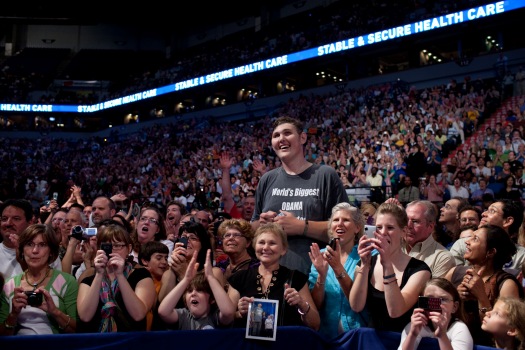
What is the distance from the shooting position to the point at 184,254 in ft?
11.7

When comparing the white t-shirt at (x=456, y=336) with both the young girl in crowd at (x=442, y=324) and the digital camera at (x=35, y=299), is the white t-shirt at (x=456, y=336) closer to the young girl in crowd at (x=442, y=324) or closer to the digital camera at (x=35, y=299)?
the young girl in crowd at (x=442, y=324)

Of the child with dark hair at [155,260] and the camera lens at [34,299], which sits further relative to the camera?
the child with dark hair at [155,260]

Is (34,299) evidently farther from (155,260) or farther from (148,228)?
(148,228)

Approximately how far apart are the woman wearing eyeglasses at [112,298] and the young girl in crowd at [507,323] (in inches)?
84.4

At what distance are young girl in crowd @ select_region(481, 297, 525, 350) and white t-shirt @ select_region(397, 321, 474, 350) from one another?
0.47 feet

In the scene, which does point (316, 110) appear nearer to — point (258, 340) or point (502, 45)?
point (502, 45)

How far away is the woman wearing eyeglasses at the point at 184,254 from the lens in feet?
11.8

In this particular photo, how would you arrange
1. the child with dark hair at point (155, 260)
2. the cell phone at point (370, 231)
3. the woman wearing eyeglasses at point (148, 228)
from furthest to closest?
the woman wearing eyeglasses at point (148, 228) → the child with dark hair at point (155, 260) → the cell phone at point (370, 231)

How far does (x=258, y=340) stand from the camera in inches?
122

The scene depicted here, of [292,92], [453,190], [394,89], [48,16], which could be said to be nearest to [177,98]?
[292,92]

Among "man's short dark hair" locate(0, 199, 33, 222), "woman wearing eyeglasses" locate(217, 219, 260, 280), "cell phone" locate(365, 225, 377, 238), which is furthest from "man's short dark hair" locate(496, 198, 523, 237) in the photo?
"man's short dark hair" locate(0, 199, 33, 222)

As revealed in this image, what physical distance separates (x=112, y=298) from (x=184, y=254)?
0.55 meters

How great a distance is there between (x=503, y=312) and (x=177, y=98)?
31.6 metres

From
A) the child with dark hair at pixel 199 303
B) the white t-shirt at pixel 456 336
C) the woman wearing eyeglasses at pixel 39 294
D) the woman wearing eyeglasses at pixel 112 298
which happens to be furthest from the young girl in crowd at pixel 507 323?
the woman wearing eyeglasses at pixel 39 294
